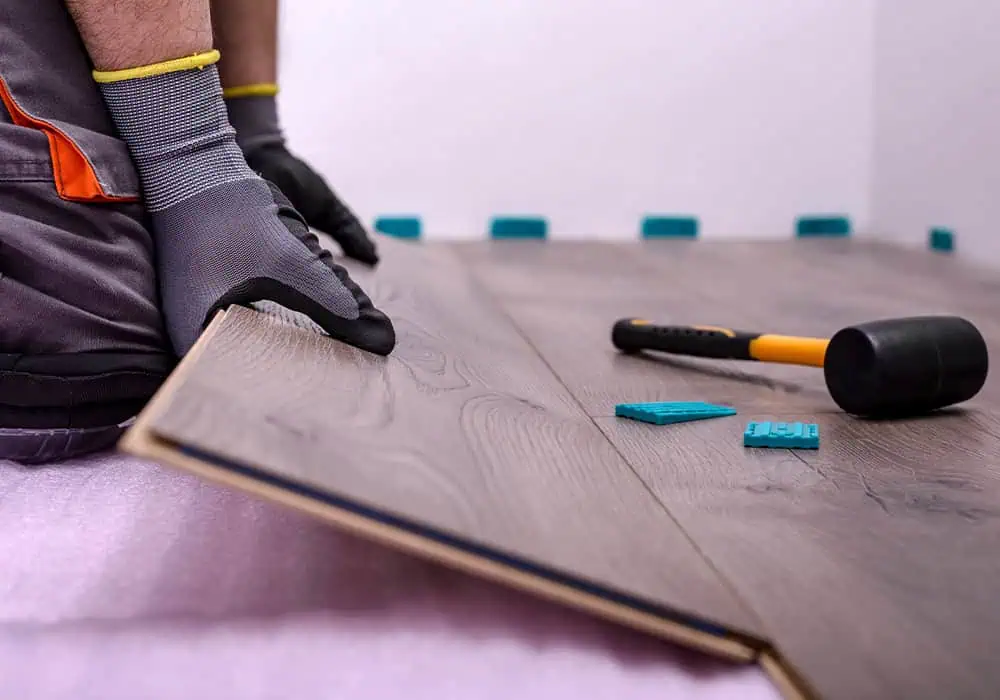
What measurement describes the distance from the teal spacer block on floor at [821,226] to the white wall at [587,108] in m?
0.03

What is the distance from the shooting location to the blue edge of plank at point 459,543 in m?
0.57

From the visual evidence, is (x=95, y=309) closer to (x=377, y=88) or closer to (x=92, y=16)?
(x=92, y=16)

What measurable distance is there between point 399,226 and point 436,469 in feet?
6.99

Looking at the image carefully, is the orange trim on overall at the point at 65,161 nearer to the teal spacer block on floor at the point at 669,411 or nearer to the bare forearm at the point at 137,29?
the bare forearm at the point at 137,29

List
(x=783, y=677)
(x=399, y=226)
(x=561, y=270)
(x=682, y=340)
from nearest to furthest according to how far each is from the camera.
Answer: (x=783, y=677), (x=682, y=340), (x=561, y=270), (x=399, y=226)

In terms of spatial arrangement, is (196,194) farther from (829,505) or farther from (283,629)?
(829,505)

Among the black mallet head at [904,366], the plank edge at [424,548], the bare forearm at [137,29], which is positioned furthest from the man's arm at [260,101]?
the plank edge at [424,548]

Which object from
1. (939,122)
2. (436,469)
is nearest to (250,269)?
(436,469)

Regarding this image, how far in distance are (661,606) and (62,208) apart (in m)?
0.66

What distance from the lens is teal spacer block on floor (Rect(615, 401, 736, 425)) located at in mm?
1030

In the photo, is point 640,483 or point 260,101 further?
point 260,101

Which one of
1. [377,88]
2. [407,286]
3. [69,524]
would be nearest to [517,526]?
[69,524]

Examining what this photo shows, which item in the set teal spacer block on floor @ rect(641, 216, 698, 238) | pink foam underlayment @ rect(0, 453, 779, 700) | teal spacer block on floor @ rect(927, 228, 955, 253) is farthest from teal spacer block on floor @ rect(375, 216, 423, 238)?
pink foam underlayment @ rect(0, 453, 779, 700)

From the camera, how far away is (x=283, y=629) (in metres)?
0.65
